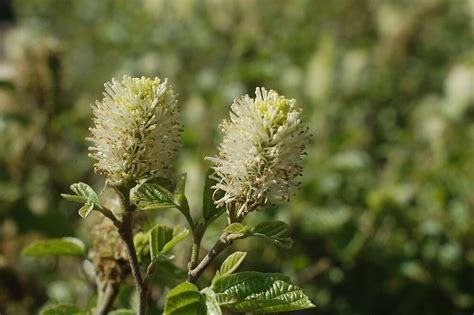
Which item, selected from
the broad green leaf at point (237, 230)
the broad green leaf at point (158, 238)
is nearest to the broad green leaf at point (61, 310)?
the broad green leaf at point (158, 238)

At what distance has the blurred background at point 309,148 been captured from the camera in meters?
2.00

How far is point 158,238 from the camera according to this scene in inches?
36.9

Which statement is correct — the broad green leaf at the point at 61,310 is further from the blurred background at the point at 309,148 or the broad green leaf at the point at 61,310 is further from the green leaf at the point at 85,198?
the green leaf at the point at 85,198

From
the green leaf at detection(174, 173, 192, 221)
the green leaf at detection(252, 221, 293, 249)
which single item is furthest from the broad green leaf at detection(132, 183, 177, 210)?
the green leaf at detection(252, 221, 293, 249)

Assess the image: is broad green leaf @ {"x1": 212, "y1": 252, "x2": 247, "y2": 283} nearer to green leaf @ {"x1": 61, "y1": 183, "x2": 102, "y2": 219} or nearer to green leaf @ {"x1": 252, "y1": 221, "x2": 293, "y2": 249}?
green leaf @ {"x1": 252, "y1": 221, "x2": 293, "y2": 249}

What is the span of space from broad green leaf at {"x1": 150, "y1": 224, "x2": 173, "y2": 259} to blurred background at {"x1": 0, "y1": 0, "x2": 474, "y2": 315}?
15cm

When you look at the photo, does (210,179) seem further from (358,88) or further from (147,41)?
(147,41)

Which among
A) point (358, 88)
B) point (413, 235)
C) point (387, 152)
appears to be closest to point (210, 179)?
point (413, 235)

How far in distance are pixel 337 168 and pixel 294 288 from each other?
1.66 m

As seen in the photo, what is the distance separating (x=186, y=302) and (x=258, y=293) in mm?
93

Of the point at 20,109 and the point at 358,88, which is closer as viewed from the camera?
the point at 20,109

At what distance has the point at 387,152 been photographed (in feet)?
10.0

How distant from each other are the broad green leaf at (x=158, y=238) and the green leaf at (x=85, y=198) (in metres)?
0.11

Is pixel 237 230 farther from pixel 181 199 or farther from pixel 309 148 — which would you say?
pixel 309 148
